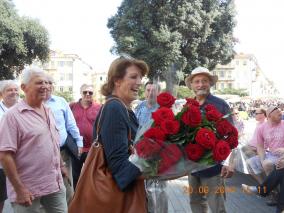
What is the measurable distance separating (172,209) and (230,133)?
12.1ft

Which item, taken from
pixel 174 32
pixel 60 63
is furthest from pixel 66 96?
pixel 174 32

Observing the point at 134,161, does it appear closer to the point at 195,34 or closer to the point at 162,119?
the point at 162,119

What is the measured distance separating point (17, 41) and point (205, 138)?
27.1 meters

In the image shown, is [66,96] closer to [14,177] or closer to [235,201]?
[235,201]

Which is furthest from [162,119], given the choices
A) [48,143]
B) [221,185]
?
[221,185]

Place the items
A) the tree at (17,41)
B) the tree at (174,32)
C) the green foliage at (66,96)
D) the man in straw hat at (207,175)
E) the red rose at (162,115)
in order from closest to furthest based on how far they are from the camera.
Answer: the red rose at (162,115)
the man in straw hat at (207,175)
the tree at (17,41)
the tree at (174,32)
the green foliage at (66,96)

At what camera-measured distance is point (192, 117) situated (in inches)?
91.9

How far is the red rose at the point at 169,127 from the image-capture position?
2195mm

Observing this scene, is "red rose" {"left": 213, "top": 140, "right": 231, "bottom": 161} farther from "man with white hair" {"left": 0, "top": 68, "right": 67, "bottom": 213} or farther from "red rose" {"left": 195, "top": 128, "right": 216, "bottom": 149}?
"man with white hair" {"left": 0, "top": 68, "right": 67, "bottom": 213}

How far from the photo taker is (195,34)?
99.1 feet

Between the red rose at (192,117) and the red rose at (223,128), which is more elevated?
the red rose at (192,117)

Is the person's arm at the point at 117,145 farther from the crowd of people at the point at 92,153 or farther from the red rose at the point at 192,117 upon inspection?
the red rose at the point at 192,117

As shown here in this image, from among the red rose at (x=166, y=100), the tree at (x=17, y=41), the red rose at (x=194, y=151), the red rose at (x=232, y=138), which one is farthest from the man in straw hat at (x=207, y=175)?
the tree at (x=17, y=41)

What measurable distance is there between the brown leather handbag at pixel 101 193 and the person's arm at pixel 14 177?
843 millimetres
